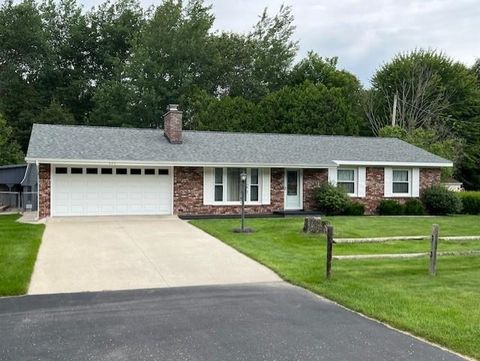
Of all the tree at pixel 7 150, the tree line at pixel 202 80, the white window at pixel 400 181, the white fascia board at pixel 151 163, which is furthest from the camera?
the tree line at pixel 202 80

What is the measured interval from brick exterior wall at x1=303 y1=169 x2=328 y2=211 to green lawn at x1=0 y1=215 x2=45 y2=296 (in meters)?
10.7

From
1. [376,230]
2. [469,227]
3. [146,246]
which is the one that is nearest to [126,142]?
[146,246]

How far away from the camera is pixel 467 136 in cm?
3966

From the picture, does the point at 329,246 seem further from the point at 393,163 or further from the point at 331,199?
the point at 393,163

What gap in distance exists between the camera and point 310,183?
21.6 metres

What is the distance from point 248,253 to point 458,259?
4.68 metres

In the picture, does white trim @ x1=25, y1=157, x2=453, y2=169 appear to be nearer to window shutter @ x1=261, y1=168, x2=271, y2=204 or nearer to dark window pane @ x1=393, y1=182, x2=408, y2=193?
window shutter @ x1=261, y1=168, x2=271, y2=204

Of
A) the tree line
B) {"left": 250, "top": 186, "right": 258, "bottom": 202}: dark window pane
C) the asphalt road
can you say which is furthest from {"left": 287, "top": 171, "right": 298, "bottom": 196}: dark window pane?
the tree line

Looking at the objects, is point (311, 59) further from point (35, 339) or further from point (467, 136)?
point (35, 339)

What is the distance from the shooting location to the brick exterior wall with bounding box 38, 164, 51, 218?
18.0 meters

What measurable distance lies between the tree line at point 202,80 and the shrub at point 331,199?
13935 millimetres

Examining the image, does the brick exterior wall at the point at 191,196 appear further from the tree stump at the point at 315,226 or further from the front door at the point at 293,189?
the tree stump at the point at 315,226

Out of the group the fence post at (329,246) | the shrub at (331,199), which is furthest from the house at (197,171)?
the fence post at (329,246)

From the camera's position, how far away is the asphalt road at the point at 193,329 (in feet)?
17.1
